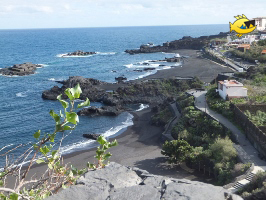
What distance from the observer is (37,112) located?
143 ft

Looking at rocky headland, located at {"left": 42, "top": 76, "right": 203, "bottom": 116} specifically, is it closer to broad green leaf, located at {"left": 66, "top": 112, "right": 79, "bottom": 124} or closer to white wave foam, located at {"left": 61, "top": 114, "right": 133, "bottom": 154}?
white wave foam, located at {"left": 61, "top": 114, "right": 133, "bottom": 154}

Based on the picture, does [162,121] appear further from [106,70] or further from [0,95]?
[106,70]

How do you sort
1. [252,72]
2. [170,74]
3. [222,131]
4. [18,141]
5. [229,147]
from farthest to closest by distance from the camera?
[170,74], [252,72], [18,141], [222,131], [229,147]

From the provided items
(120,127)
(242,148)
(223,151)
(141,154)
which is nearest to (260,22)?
(120,127)

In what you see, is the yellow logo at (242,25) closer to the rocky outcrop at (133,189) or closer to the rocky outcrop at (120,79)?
the rocky outcrop at (133,189)

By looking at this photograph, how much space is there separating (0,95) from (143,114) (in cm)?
2600

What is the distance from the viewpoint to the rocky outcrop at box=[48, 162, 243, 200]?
4105 millimetres

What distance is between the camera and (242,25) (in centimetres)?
1853

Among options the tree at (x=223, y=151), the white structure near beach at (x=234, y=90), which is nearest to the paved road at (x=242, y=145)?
the tree at (x=223, y=151)

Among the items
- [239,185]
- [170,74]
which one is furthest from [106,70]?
[239,185]

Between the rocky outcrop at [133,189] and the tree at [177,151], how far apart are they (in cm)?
2071

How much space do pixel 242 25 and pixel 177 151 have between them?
1108 centimetres

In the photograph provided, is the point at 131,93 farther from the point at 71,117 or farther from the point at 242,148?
the point at 71,117

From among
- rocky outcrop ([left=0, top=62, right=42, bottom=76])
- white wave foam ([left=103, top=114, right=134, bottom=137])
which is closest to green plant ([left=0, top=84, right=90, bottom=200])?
white wave foam ([left=103, top=114, right=134, bottom=137])
